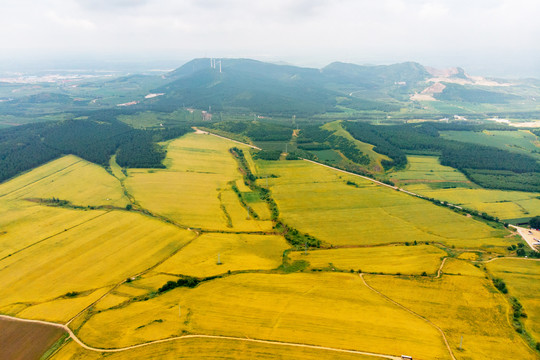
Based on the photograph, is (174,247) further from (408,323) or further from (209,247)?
(408,323)

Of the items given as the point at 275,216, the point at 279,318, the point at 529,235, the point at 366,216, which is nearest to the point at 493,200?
the point at 529,235

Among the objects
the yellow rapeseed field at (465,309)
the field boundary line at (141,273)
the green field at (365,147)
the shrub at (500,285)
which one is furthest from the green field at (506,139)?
the field boundary line at (141,273)

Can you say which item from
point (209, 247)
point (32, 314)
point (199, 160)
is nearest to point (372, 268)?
point (209, 247)

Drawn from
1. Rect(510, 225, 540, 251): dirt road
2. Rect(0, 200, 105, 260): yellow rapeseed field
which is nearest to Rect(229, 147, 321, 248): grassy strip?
Rect(0, 200, 105, 260): yellow rapeseed field

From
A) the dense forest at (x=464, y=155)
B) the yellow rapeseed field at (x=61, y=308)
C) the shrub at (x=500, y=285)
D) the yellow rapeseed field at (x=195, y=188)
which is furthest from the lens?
the dense forest at (x=464, y=155)

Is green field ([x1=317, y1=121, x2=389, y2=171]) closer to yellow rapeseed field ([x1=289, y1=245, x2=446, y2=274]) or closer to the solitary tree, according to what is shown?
the solitary tree

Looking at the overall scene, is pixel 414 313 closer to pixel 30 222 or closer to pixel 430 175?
pixel 430 175

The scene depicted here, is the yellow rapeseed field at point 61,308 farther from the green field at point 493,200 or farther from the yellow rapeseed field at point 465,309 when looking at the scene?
the green field at point 493,200
